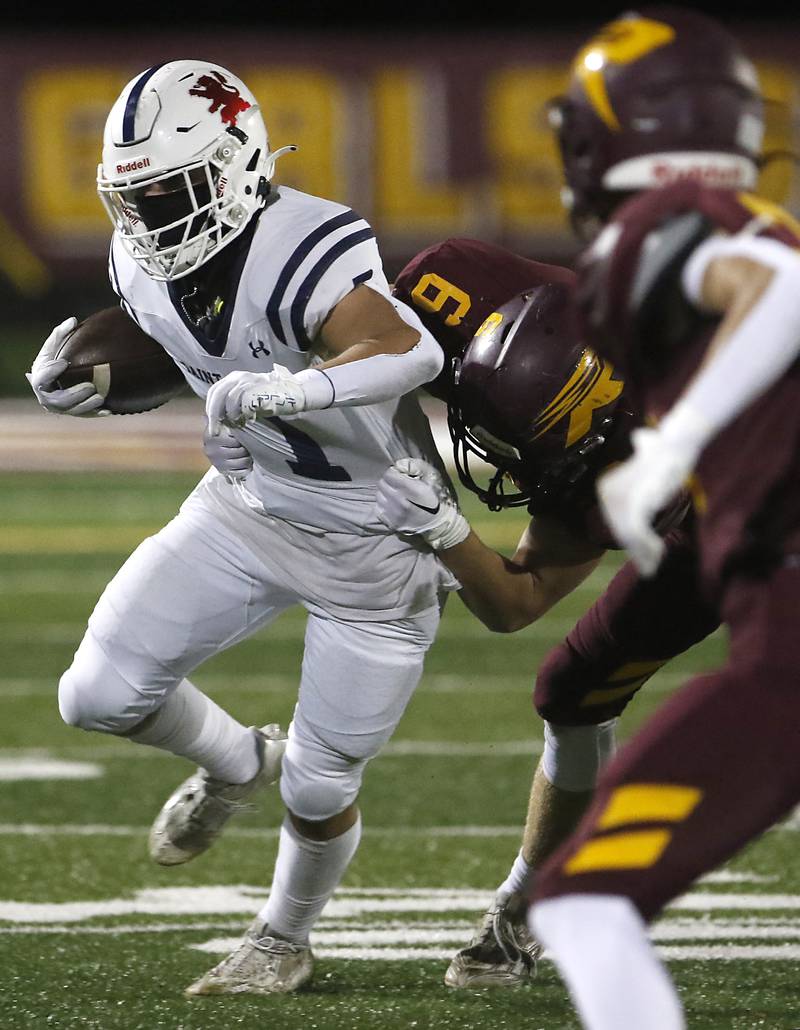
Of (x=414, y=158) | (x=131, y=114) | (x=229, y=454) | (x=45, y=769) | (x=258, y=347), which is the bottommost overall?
(x=414, y=158)

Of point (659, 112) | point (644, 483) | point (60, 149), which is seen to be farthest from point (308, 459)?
point (60, 149)

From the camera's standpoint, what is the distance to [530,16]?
1728cm

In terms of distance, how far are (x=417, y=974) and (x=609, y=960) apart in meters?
1.33

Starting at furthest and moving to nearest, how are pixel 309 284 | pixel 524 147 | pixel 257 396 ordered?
pixel 524 147 < pixel 309 284 < pixel 257 396

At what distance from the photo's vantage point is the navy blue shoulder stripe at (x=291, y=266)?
2799 millimetres

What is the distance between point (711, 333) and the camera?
6.52ft

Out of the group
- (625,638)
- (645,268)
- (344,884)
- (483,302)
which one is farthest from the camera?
(344,884)

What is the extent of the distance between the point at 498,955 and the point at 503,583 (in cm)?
61

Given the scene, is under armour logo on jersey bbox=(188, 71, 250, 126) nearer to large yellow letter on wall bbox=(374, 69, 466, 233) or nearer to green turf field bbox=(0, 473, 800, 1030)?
green turf field bbox=(0, 473, 800, 1030)

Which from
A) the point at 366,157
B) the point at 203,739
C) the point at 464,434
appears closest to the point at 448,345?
the point at 464,434

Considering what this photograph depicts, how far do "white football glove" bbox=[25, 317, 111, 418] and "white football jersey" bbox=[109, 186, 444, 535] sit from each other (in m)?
0.15

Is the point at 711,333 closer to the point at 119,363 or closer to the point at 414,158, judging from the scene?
the point at 119,363

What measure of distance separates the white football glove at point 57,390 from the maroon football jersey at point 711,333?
1.34m

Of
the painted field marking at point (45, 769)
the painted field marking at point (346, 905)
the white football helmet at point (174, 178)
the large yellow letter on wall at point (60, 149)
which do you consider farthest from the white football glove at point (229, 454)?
the large yellow letter on wall at point (60, 149)
